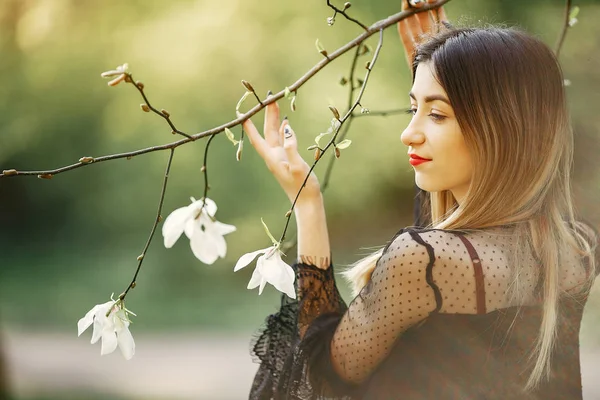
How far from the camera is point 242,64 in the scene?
349 centimetres

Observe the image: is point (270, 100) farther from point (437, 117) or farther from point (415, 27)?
point (415, 27)

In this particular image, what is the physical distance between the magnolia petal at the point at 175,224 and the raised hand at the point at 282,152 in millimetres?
135

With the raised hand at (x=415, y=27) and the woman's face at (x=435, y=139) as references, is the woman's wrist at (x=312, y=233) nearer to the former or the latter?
the woman's face at (x=435, y=139)

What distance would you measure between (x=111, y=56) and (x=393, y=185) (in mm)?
1644

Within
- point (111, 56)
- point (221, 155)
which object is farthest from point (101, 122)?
point (221, 155)

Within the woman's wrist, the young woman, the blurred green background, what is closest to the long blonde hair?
the young woman

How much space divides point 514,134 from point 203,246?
0.33m

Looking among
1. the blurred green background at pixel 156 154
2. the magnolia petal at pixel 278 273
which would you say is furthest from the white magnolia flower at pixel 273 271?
the blurred green background at pixel 156 154

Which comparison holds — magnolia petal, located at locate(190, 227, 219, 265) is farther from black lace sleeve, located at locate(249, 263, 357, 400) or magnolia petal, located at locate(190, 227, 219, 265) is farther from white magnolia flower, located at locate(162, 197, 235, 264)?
black lace sleeve, located at locate(249, 263, 357, 400)

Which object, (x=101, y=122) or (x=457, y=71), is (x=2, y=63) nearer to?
(x=101, y=122)

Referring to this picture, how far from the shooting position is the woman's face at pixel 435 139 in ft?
2.22

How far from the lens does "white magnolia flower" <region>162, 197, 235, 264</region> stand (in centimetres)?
65

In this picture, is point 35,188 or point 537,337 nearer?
point 537,337

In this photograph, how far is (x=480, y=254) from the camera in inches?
25.5
